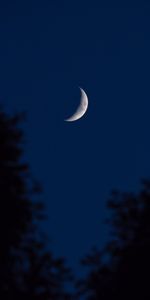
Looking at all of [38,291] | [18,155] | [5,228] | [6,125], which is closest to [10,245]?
[5,228]

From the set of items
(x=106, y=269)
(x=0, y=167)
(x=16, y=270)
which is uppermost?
(x=0, y=167)

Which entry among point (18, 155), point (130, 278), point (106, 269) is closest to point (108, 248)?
point (106, 269)

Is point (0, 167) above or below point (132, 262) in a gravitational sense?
above

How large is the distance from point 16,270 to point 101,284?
2.36m

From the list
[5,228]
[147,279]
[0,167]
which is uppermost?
[0,167]

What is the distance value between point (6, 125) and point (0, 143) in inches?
32.1

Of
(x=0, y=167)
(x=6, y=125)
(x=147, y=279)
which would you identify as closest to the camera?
(x=147, y=279)

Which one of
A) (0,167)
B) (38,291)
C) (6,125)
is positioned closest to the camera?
(38,291)

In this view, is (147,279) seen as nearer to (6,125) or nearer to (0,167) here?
(0,167)

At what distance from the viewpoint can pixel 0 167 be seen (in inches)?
566

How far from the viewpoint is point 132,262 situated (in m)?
12.8

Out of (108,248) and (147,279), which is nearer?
(147,279)

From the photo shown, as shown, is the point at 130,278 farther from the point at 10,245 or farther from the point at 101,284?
the point at 10,245

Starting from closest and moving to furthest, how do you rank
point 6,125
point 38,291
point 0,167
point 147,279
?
point 147,279 → point 38,291 → point 0,167 → point 6,125
